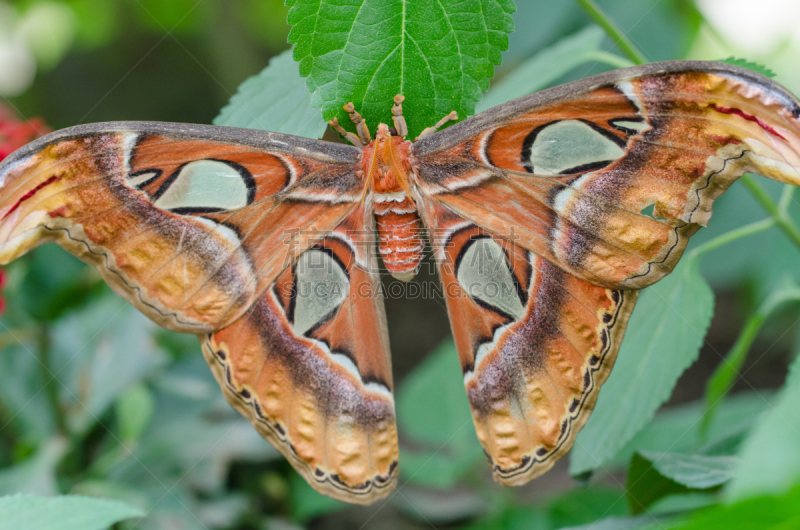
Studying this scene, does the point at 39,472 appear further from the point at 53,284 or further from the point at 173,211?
the point at 173,211

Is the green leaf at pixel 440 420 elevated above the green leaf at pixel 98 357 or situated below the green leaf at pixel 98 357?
below

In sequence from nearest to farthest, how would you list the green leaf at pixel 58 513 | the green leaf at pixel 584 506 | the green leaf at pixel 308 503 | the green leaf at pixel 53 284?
1. the green leaf at pixel 58 513
2. the green leaf at pixel 53 284
3. the green leaf at pixel 584 506
4. the green leaf at pixel 308 503

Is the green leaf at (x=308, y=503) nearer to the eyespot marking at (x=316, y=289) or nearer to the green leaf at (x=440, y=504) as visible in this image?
the green leaf at (x=440, y=504)

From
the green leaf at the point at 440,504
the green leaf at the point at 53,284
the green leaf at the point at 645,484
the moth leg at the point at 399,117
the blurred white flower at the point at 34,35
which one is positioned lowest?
the green leaf at the point at 440,504

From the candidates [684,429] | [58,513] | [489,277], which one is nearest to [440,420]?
[684,429]

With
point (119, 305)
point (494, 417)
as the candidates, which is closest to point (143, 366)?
point (119, 305)

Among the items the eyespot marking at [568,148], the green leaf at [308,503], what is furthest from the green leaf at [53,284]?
the eyespot marking at [568,148]
